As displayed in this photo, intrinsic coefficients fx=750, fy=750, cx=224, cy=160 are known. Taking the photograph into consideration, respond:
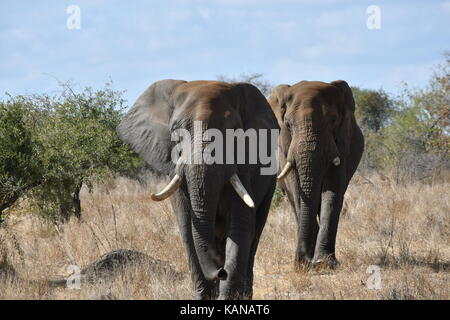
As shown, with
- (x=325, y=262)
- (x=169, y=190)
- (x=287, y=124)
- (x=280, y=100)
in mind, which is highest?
(x=280, y=100)

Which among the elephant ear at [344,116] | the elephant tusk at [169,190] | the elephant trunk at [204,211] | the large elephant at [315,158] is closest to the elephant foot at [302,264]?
the large elephant at [315,158]

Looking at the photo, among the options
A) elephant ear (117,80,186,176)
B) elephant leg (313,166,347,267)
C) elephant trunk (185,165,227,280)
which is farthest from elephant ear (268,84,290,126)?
elephant trunk (185,165,227,280)

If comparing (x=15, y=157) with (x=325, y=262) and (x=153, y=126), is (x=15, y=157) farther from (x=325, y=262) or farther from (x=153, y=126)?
(x=325, y=262)

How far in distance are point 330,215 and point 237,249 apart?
12.3 feet

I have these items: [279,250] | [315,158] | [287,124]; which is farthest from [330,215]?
[287,124]

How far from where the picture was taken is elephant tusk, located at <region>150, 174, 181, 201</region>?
7.13 meters

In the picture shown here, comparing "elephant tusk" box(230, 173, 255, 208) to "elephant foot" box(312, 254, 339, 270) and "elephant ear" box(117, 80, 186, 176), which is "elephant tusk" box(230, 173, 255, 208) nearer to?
"elephant ear" box(117, 80, 186, 176)

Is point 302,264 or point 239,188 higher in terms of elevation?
point 239,188

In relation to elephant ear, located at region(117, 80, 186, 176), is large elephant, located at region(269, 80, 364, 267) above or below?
below

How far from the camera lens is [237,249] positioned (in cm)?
705

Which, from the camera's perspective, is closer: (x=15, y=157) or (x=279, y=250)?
(x=15, y=157)

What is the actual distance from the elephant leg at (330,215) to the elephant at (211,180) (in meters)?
2.27

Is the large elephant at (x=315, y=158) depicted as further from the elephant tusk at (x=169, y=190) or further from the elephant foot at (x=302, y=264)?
the elephant tusk at (x=169, y=190)

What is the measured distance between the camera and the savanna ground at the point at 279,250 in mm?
8086
